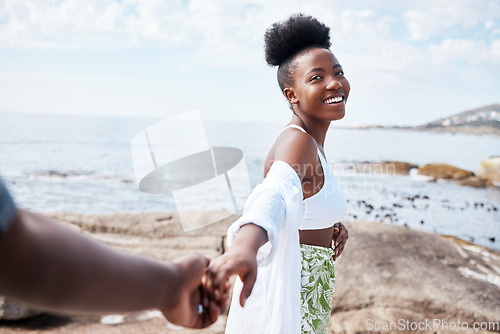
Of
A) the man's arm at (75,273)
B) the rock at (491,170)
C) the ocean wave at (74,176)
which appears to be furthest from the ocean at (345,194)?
the man's arm at (75,273)

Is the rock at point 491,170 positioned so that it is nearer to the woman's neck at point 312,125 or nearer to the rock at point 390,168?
the rock at point 390,168

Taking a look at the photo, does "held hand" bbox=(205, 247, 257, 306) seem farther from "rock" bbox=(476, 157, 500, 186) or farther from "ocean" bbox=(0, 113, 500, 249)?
"rock" bbox=(476, 157, 500, 186)

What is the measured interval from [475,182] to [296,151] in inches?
896

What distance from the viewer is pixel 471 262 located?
5.20 metres

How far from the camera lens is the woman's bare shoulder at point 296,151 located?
1873mm

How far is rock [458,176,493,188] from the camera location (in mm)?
21625

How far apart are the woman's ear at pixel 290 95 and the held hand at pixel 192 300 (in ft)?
4.36

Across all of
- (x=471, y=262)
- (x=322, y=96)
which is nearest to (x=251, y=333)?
(x=322, y=96)

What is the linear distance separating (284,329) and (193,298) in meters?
0.85

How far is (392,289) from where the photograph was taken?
440 cm

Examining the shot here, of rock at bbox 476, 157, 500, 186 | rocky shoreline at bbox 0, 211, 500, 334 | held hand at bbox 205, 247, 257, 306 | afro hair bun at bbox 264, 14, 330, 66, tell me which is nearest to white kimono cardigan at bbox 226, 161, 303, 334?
held hand at bbox 205, 247, 257, 306

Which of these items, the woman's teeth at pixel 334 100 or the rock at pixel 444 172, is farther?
the rock at pixel 444 172

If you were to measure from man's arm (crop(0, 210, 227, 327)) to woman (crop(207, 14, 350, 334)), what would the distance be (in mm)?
316

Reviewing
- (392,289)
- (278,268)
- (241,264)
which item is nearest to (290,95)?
(278,268)
